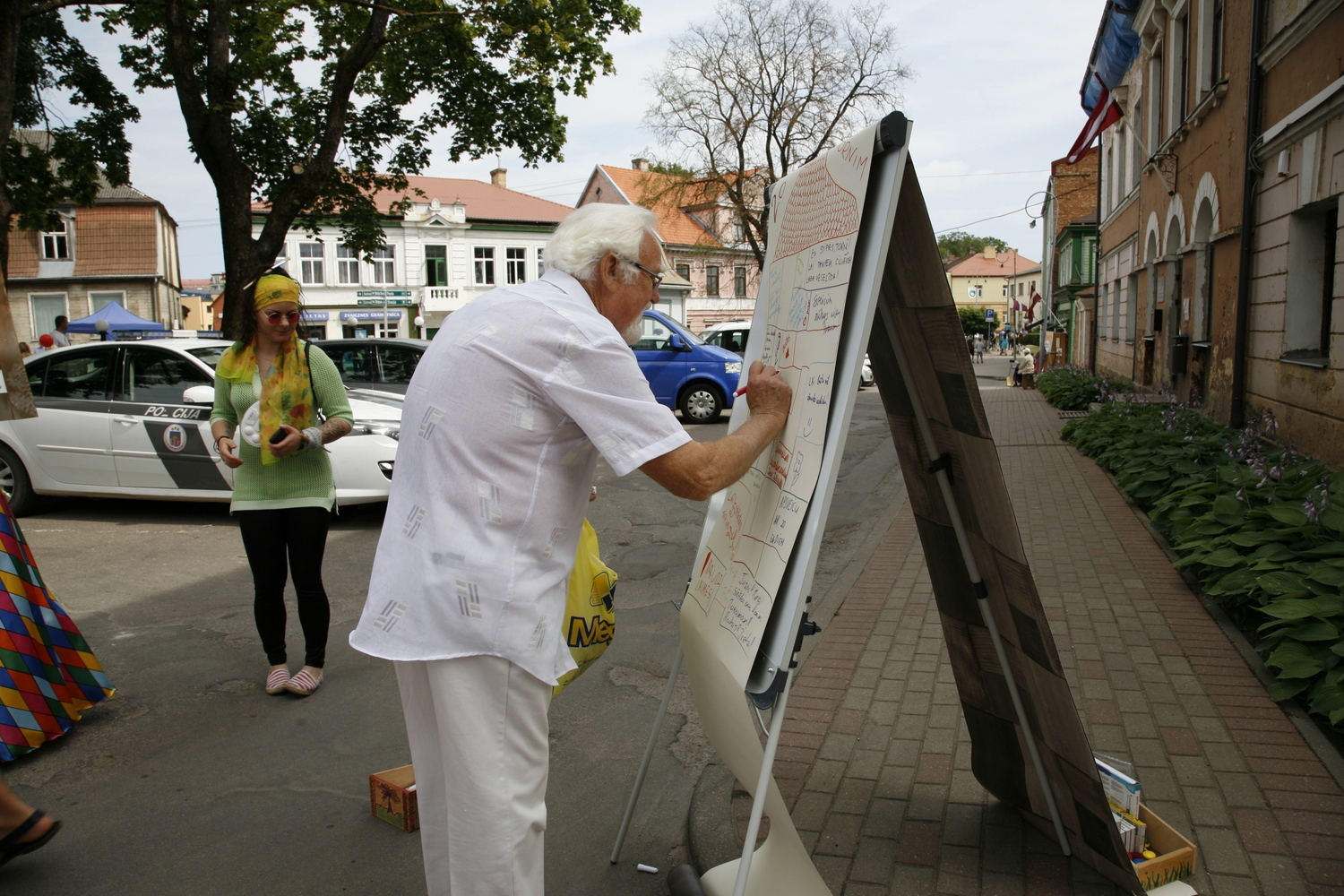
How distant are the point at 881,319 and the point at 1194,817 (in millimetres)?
1936

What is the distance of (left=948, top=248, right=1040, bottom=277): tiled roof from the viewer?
359 feet

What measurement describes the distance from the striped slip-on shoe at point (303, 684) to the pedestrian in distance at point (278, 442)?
0.05 ft

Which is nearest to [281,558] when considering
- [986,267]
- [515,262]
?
[515,262]

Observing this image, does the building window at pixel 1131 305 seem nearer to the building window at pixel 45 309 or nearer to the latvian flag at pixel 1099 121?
the latvian flag at pixel 1099 121

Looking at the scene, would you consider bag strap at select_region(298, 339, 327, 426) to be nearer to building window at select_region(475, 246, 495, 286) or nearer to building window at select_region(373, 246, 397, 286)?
building window at select_region(373, 246, 397, 286)

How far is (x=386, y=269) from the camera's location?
4475 centimetres

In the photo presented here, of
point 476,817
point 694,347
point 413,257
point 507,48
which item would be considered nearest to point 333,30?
point 507,48

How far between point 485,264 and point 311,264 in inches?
322

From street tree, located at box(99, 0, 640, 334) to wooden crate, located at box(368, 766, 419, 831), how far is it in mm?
10056

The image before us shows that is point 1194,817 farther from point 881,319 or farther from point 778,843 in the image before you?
point 881,319

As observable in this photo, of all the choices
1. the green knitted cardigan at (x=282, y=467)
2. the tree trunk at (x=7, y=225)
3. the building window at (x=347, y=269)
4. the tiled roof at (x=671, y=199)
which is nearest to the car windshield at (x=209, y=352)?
the tree trunk at (x=7, y=225)

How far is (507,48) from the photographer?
1420 centimetres

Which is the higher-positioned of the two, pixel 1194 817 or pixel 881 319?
pixel 881 319

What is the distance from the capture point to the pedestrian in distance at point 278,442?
156 inches
